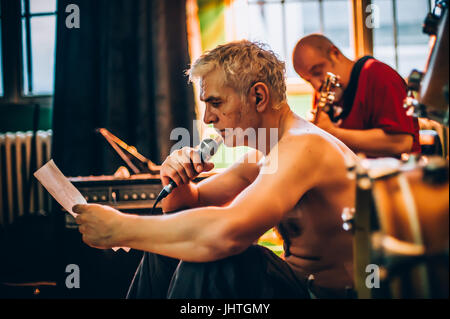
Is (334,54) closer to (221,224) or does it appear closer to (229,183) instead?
(229,183)

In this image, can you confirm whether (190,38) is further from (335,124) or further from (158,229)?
(158,229)

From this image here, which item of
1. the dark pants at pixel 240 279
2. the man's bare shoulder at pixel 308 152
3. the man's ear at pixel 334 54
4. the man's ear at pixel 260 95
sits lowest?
the dark pants at pixel 240 279

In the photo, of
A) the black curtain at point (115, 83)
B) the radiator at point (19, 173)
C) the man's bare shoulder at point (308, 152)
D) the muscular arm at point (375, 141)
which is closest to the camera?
the man's bare shoulder at point (308, 152)

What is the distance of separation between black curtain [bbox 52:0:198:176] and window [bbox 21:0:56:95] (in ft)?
2.98

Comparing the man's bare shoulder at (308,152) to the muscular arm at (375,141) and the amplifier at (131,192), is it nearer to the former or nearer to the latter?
the muscular arm at (375,141)

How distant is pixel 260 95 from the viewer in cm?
133

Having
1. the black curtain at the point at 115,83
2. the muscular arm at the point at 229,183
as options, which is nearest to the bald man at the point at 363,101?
the muscular arm at the point at 229,183

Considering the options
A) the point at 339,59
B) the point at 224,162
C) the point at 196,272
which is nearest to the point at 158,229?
the point at 196,272

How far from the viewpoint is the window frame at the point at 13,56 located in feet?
12.2

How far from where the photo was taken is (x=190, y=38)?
10.4ft

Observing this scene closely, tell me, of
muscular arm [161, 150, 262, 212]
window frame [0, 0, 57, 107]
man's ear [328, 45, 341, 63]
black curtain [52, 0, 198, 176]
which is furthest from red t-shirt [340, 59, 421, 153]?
window frame [0, 0, 57, 107]

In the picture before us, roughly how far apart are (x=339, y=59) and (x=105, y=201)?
1.54 m

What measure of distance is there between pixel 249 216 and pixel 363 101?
143 centimetres

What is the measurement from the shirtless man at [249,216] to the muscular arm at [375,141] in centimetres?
62
